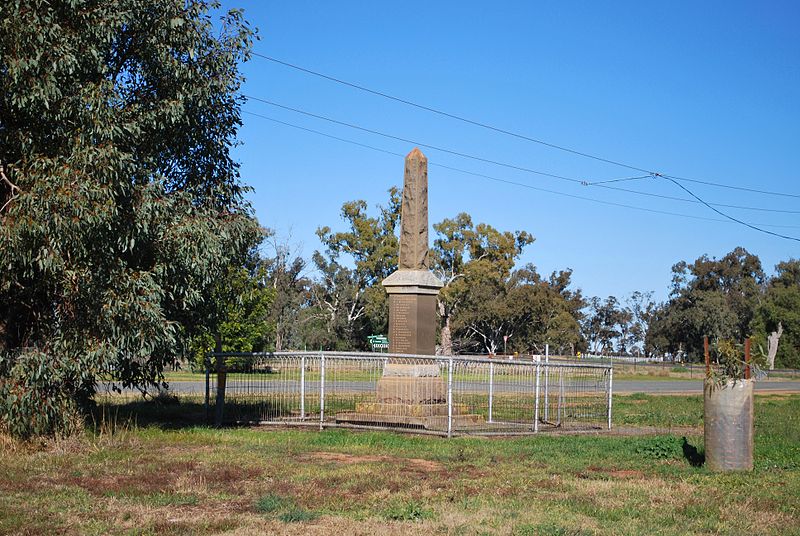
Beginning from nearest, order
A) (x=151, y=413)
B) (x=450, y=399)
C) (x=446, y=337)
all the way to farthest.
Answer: (x=450, y=399) < (x=151, y=413) < (x=446, y=337)

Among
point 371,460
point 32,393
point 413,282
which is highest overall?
point 413,282

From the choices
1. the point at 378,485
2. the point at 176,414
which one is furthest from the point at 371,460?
the point at 176,414

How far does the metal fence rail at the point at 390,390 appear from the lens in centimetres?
→ 1692

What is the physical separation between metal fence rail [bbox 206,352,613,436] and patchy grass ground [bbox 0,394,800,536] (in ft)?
4.52

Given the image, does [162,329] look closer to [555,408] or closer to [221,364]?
[221,364]

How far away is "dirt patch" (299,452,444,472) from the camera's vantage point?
40.4ft

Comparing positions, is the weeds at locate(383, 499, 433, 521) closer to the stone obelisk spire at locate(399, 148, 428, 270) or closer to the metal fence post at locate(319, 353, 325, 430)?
the metal fence post at locate(319, 353, 325, 430)

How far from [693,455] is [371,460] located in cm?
488

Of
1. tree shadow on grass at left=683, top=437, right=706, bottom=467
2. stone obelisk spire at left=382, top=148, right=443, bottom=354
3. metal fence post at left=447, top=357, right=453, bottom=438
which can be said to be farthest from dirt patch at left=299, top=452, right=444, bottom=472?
stone obelisk spire at left=382, top=148, right=443, bottom=354

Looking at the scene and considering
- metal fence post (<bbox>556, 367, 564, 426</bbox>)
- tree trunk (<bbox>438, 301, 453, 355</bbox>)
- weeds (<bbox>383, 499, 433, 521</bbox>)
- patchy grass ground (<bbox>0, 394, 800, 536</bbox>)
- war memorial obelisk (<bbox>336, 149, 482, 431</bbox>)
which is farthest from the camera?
tree trunk (<bbox>438, 301, 453, 355</bbox>)

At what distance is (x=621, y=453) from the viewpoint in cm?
1371

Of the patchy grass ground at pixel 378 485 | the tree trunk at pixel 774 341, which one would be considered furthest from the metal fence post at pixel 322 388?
the tree trunk at pixel 774 341

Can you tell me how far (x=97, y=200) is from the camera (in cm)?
1230

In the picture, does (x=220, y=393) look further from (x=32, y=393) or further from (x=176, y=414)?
(x=32, y=393)
